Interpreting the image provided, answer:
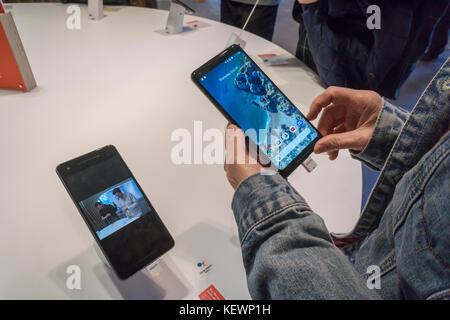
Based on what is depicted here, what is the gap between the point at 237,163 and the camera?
616mm

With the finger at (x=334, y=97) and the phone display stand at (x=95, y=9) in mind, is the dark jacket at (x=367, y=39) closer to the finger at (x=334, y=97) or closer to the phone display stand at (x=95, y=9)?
the finger at (x=334, y=97)

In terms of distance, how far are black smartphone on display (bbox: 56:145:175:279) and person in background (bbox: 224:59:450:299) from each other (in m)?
0.18

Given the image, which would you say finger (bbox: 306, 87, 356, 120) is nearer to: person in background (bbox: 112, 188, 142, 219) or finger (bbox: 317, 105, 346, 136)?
finger (bbox: 317, 105, 346, 136)

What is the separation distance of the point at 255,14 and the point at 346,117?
3.69ft

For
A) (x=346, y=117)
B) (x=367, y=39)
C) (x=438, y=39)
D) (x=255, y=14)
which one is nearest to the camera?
(x=346, y=117)

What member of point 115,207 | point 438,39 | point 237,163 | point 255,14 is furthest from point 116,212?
point 438,39

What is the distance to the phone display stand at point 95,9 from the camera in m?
1.37

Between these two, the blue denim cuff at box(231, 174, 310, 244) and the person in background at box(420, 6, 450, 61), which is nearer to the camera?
the blue denim cuff at box(231, 174, 310, 244)

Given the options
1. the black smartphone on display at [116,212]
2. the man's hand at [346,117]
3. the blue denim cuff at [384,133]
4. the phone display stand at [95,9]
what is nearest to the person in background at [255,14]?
the phone display stand at [95,9]

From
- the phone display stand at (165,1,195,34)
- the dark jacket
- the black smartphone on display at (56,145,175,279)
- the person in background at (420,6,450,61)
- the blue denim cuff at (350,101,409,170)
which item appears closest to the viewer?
the black smartphone on display at (56,145,175,279)

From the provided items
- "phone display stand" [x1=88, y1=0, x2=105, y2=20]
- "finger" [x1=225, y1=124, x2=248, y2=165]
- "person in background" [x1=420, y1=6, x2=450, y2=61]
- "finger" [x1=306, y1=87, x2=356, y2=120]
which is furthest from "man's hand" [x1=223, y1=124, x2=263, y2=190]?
"person in background" [x1=420, y1=6, x2=450, y2=61]

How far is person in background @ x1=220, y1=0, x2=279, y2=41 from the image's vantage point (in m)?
1.66

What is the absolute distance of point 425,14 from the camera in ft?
3.43

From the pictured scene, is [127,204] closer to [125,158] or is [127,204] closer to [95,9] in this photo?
[125,158]
